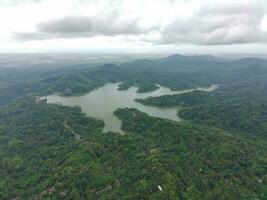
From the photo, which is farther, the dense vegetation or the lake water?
the lake water

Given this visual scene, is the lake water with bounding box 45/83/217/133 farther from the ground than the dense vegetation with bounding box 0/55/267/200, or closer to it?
closer to it

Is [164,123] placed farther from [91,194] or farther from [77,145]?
[91,194]

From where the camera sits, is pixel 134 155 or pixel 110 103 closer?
pixel 134 155

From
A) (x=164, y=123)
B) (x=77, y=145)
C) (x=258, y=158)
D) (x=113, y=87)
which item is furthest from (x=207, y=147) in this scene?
(x=113, y=87)

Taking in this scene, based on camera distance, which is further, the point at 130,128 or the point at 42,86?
the point at 42,86

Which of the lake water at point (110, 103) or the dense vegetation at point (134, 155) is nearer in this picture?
the dense vegetation at point (134, 155)

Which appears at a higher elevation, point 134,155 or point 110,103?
point 134,155

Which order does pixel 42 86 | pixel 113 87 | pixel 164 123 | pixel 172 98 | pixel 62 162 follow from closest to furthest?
pixel 62 162 → pixel 164 123 → pixel 172 98 → pixel 42 86 → pixel 113 87

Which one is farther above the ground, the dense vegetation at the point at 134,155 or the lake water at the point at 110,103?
the dense vegetation at the point at 134,155
